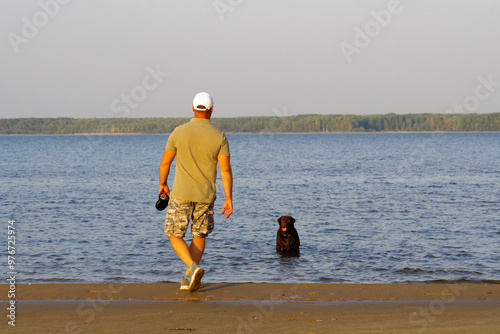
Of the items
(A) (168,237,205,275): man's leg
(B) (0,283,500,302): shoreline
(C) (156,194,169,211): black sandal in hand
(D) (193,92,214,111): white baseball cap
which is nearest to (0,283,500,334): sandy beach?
(B) (0,283,500,302): shoreline

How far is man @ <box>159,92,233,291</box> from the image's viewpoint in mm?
6539

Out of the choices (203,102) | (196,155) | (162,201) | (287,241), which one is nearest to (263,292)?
(162,201)

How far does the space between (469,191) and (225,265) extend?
17786 mm

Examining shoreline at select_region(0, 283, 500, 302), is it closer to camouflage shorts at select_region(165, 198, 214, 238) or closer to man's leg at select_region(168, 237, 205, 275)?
man's leg at select_region(168, 237, 205, 275)

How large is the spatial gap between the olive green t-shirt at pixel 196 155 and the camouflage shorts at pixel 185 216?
0.08 m

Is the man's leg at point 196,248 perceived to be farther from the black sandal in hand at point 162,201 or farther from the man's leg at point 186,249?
the black sandal in hand at point 162,201

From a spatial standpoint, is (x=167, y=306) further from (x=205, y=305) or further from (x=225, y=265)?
(x=225, y=265)

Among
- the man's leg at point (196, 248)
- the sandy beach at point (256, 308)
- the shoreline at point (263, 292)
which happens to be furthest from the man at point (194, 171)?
the sandy beach at point (256, 308)

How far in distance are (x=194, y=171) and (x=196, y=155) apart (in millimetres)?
166

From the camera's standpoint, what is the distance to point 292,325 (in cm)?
562

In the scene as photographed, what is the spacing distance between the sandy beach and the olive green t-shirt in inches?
43.4

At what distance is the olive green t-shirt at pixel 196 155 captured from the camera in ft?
21.4

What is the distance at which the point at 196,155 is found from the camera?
657cm

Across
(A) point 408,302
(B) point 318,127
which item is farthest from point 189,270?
(B) point 318,127
